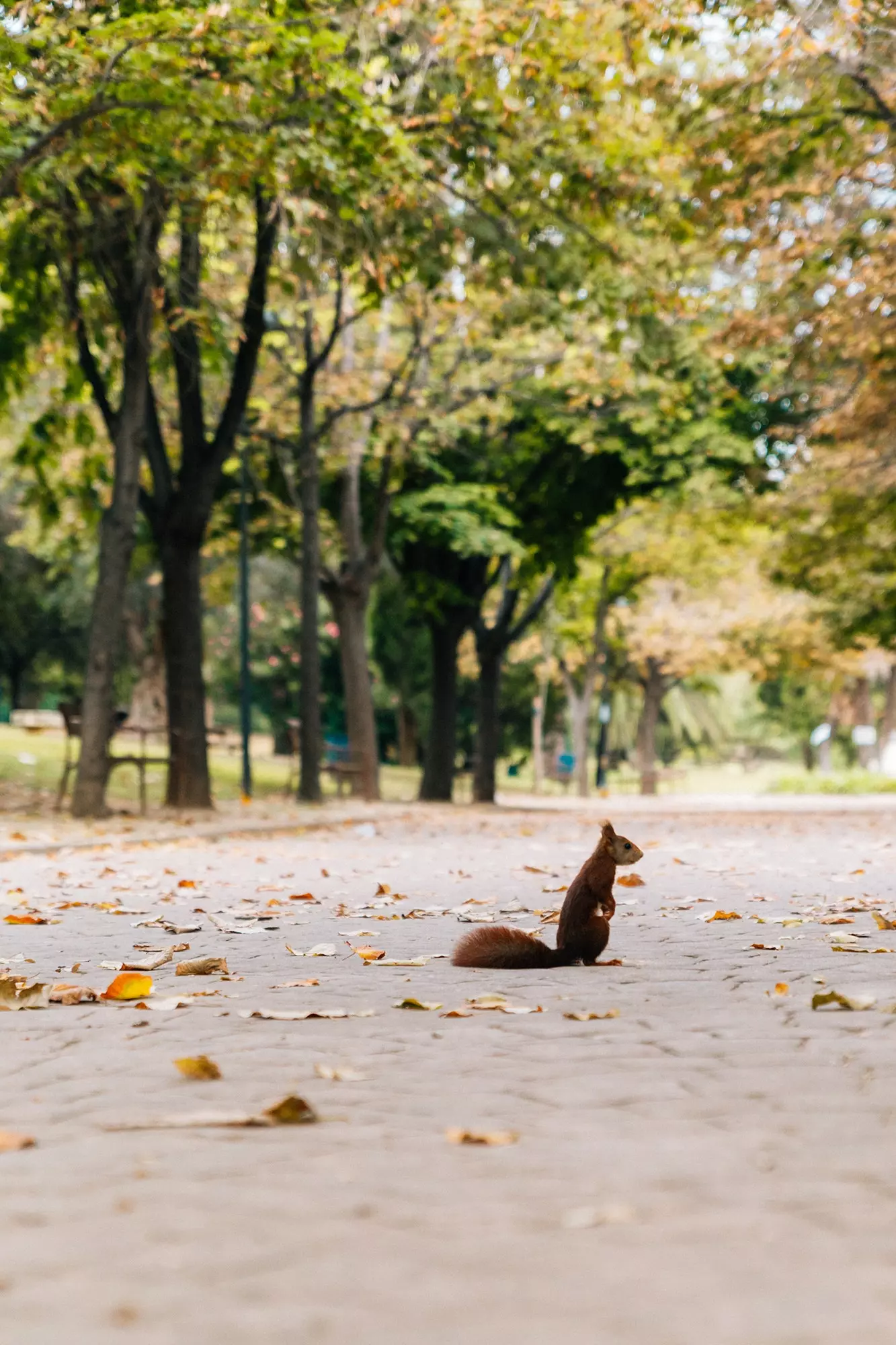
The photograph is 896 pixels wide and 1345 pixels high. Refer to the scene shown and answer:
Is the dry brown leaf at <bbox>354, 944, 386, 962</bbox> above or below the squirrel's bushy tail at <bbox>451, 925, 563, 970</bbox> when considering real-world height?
below

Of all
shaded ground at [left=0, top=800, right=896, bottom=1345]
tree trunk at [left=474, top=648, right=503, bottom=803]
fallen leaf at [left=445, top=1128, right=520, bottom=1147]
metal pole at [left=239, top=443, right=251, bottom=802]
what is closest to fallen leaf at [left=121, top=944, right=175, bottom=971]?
shaded ground at [left=0, top=800, right=896, bottom=1345]

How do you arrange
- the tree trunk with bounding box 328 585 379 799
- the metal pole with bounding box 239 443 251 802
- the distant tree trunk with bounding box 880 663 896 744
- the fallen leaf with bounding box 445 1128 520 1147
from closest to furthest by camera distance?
the fallen leaf with bounding box 445 1128 520 1147 → the metal pole with bounding box 239 443 251 802 → the tree trunk with bounding box 328 585 379 799 → the distant tree trunk with bounding box 880 663 896 744

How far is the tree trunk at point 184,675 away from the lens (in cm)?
2038

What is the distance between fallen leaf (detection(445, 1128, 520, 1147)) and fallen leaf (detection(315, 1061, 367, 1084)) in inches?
28.4

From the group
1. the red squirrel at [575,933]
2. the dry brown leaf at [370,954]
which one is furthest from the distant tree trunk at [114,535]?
the red squirrel at [575,933]

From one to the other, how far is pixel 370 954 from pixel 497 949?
84 centimetres

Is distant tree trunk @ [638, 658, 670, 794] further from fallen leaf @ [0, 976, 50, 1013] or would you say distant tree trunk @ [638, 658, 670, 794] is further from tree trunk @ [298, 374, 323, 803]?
fallen leaf @ [0, 976, 50, 1013]

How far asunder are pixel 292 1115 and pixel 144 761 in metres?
16.6

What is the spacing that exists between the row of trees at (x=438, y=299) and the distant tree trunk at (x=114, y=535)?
0.05 meters

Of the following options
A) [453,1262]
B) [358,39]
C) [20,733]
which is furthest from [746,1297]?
[20,733]

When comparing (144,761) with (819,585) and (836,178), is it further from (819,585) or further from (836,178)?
(819,585)

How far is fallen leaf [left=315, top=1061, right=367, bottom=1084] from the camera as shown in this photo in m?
4.41

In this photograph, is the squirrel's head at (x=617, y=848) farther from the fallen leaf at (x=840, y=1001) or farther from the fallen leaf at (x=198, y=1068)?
the fallen leaf at (x=198, y=1068)

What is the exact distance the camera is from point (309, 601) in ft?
80.3
